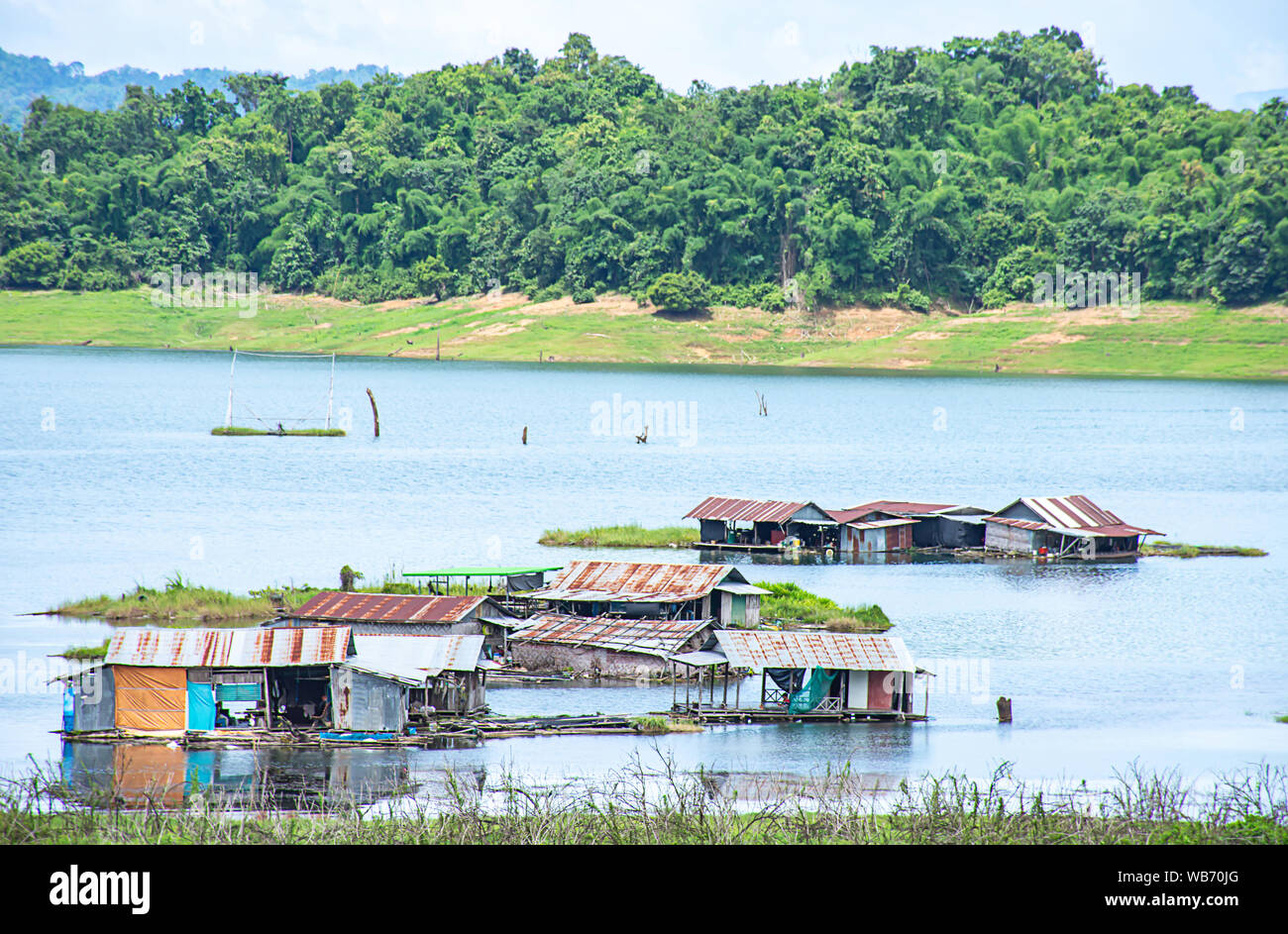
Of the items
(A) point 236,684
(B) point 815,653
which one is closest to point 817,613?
(B) point 815,653

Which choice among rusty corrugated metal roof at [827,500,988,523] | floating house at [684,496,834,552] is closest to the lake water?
floating house at [684,496,834,552]

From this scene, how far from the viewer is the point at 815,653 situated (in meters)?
39.0

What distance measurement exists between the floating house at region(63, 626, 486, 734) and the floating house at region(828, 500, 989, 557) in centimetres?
3570

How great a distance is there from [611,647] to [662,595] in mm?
3160

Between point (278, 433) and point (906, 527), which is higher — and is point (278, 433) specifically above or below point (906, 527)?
above

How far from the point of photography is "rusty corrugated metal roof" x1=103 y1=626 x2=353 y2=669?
34.8 meters

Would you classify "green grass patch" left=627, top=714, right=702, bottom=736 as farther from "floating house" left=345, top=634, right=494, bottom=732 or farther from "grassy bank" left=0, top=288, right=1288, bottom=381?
"grassy bank" left=0, top=288, right=1288, bottom=381

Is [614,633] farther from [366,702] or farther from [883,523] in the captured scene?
[883,523]

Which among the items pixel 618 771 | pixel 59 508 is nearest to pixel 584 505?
pixel 59 508

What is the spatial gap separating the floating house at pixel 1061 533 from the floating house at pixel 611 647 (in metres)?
28.9

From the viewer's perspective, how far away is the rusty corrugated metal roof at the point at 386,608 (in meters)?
43.4

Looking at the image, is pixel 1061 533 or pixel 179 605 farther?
pixel 1061 533
